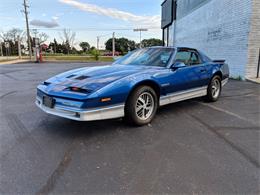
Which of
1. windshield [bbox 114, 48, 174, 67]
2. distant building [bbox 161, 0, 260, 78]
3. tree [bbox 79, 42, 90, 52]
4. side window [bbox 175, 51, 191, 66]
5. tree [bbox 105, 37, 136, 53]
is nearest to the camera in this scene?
windshield [bbox 114, 48, 174, 67]

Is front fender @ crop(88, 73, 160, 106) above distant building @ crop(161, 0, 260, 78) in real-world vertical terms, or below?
below

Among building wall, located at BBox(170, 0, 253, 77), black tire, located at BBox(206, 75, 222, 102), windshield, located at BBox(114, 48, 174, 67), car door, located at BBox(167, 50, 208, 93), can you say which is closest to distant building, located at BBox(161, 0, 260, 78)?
building wall, located at BBox(170, 0, 253, 77)

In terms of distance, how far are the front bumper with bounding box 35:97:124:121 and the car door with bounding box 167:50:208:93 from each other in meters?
1.27

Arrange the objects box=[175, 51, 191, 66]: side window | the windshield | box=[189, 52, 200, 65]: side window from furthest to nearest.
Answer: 1. box=[189, 52, 200, 65]: side window
2. box=[175, 51, 191, 66]: side window
3. the windshield

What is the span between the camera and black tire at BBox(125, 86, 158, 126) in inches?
134

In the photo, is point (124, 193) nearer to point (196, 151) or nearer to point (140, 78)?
point (196, 151)

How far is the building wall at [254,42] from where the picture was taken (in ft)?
28.3

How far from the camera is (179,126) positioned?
364cm

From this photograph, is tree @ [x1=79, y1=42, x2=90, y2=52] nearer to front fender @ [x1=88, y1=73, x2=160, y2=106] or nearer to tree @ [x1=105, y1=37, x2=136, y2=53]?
tree @ [x1=105, y1=37, x2=136, y2=53]

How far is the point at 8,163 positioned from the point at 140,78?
7.20ft

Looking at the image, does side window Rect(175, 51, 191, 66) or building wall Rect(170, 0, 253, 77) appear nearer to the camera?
side window Rect(175, 51, 191, 66)

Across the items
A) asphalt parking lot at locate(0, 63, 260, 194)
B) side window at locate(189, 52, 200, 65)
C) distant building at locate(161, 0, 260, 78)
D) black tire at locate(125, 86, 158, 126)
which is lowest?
asphalt parking lot at locate(0, 63, 260, 194)

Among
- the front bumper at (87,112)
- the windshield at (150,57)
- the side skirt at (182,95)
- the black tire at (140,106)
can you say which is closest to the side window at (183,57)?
the windshield at (150,57)

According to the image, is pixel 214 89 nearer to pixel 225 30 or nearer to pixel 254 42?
pixel 254 42
